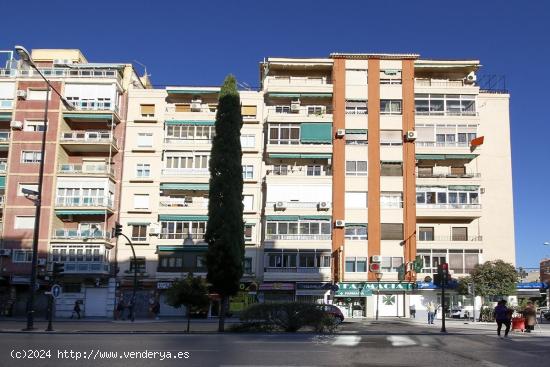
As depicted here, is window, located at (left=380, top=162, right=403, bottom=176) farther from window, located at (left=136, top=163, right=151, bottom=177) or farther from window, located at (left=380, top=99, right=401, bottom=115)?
window, located at (left=136, top=163, right=151, bottom=177)

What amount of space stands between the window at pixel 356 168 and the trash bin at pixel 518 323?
80.4ft

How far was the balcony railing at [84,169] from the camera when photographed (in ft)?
162

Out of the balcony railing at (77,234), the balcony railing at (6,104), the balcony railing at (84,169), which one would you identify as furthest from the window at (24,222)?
the balcony railing at (6,104)

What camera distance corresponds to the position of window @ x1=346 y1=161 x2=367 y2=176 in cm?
5078

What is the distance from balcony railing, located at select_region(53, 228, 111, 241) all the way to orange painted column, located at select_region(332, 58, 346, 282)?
18190mm

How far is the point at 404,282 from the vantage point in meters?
48.5

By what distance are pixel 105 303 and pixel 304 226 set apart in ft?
54.9

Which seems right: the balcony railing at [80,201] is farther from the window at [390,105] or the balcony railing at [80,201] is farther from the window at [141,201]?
the window at [390,105]

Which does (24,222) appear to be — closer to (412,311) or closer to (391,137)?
(391,137)

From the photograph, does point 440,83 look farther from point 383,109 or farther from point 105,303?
point 105,303

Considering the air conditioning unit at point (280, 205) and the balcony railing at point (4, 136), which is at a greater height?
the balcony railing at point (4, 136)

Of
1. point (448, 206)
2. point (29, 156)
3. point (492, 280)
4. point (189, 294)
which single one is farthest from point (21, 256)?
point (492, 280)

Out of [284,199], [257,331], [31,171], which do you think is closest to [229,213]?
[257,331]

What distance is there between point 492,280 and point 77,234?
3187 centimetres
